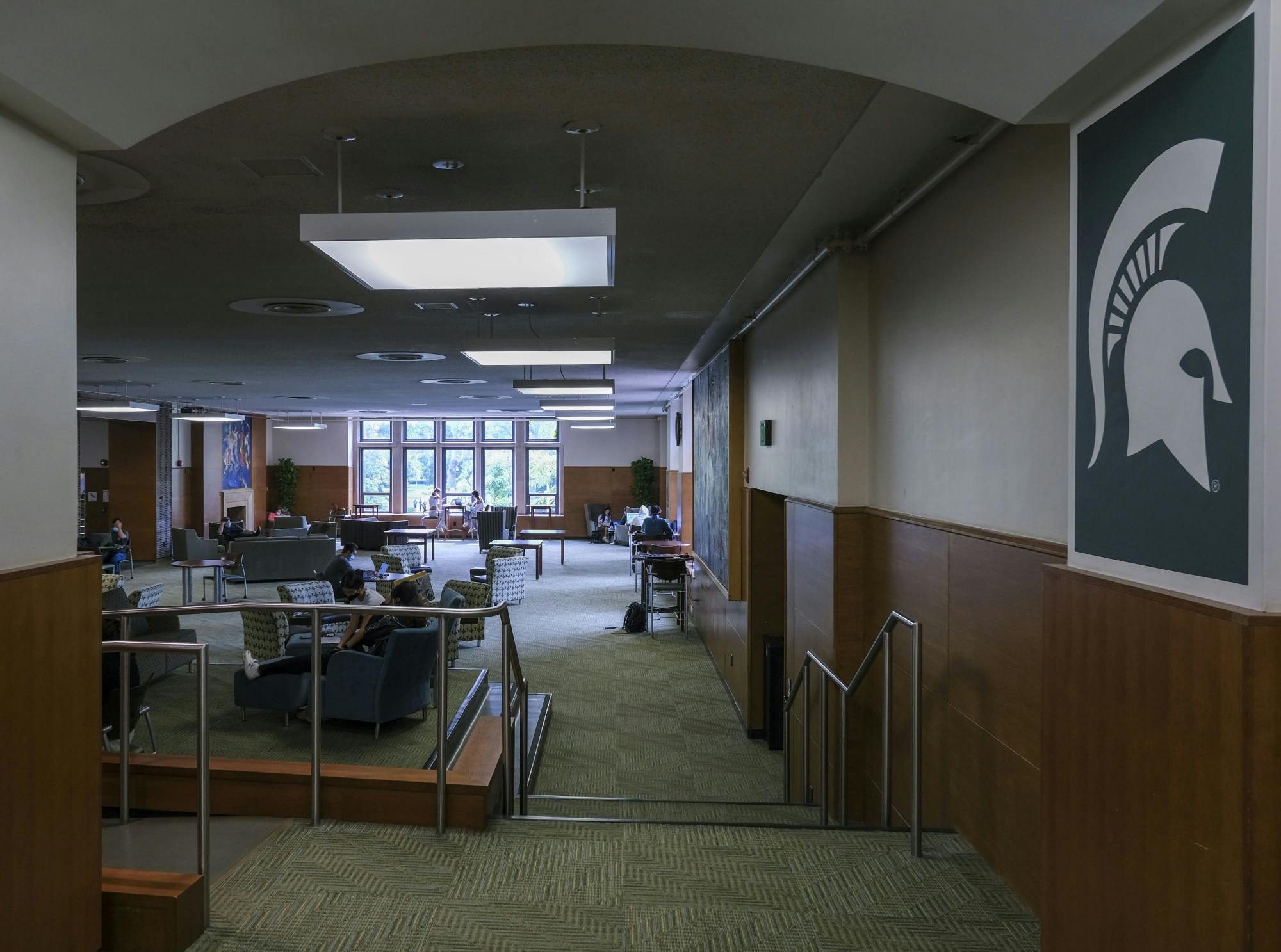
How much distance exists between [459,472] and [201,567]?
12437 millimetres

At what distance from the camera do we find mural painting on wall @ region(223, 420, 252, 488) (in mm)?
18844

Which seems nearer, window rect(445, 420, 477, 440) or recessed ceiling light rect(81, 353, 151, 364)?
recessed ceiling light rect(81, 353, 151, 364)

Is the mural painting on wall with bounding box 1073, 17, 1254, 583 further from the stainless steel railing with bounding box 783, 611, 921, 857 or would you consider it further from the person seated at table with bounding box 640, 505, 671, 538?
the person seated at table with bounding box 640, 505, 671, 538

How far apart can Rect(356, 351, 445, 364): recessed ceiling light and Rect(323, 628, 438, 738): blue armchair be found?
3.98 m

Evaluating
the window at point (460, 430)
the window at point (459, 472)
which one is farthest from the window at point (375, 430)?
the window at point (459, 472)

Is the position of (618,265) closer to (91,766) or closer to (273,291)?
(273,291)

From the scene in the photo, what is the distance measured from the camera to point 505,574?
11.4 m

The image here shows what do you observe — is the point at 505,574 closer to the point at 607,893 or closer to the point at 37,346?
the point at 607,893

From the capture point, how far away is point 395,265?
2.58m

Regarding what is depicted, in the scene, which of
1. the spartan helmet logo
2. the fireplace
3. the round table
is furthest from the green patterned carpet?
the fireplace

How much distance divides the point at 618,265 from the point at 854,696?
9.03 ft

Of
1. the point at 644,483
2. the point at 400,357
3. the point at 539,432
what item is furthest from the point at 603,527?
the point at 400,357

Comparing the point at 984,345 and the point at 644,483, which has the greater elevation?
the point at 984,345

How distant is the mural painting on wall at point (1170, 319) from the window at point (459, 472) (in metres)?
21.6
